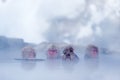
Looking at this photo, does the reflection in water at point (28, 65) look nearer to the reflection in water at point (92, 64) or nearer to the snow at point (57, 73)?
the snow at point (57, 73)

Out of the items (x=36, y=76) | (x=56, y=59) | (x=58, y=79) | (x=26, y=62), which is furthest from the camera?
(x=56, y=59)

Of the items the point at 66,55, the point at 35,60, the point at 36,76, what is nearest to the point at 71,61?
the point at 66,55

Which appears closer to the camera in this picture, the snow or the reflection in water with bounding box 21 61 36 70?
the snow

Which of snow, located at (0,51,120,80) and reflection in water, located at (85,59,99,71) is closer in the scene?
snow, located at (0,51,120,80)

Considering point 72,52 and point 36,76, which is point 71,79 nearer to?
point 36,76

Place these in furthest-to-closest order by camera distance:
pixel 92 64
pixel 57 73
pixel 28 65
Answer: pixel 92 64 → pixel 28 65 → pixel 57 73

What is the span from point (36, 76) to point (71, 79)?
4.07ft

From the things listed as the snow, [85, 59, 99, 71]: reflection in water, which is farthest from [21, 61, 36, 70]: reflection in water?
[85, 59, 99, 71]: reflection in water

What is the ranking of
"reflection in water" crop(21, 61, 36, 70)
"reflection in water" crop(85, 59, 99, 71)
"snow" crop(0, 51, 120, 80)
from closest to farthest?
1. "snow" crop(0, 51, 120, 80)
2. "reflection in water" crop(21, 61, 36, 70)
3. "reflection in water" crop(85, 59, 99, 71)

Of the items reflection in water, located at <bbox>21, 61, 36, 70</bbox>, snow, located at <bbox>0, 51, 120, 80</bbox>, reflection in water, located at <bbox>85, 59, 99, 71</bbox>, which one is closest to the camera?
snow, located at <bbox>0, 51, 120, 80</bbox>

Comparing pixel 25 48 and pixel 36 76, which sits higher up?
pixel 25 48

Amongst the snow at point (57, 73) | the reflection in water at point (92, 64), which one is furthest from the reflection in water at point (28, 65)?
the reflection in water at point (92, 64)

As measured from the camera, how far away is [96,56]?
15.5m

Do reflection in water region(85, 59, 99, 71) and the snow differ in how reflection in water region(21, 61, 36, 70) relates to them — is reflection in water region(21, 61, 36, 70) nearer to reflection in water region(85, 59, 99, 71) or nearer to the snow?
the snow
